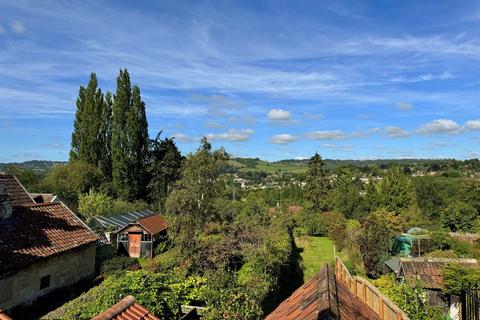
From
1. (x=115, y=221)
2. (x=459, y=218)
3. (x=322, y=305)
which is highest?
(x=322, y=305)

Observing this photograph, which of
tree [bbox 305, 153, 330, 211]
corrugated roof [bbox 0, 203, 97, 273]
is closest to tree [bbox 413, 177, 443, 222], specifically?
tree [bbox 305, 153, 330, 211]

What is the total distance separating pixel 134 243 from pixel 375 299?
2191 cm

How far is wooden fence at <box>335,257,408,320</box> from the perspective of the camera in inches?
237

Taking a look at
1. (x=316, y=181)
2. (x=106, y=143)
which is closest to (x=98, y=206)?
→ (x=106, y=143)

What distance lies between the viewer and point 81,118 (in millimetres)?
46062

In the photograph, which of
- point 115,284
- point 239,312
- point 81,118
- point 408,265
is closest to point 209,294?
point 239,312

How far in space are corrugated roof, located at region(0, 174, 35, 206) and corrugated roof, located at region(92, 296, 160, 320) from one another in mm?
18119

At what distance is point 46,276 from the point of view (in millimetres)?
16750

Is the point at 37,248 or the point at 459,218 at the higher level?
the point at 37,248

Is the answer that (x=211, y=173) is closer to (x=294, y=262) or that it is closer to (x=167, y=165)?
(x=294, y=262)

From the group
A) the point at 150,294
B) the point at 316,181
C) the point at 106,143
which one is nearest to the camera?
the point at 150,294

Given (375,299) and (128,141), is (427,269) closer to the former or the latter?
(375,299)

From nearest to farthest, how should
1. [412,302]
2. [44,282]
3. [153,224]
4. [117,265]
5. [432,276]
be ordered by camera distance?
[412,302], [44,282], [432,276], [117,265], [153,224]

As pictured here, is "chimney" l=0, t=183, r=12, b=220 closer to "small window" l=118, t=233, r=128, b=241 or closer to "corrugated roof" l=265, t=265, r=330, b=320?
"small window" l=118, t=233, r=128, b=241
